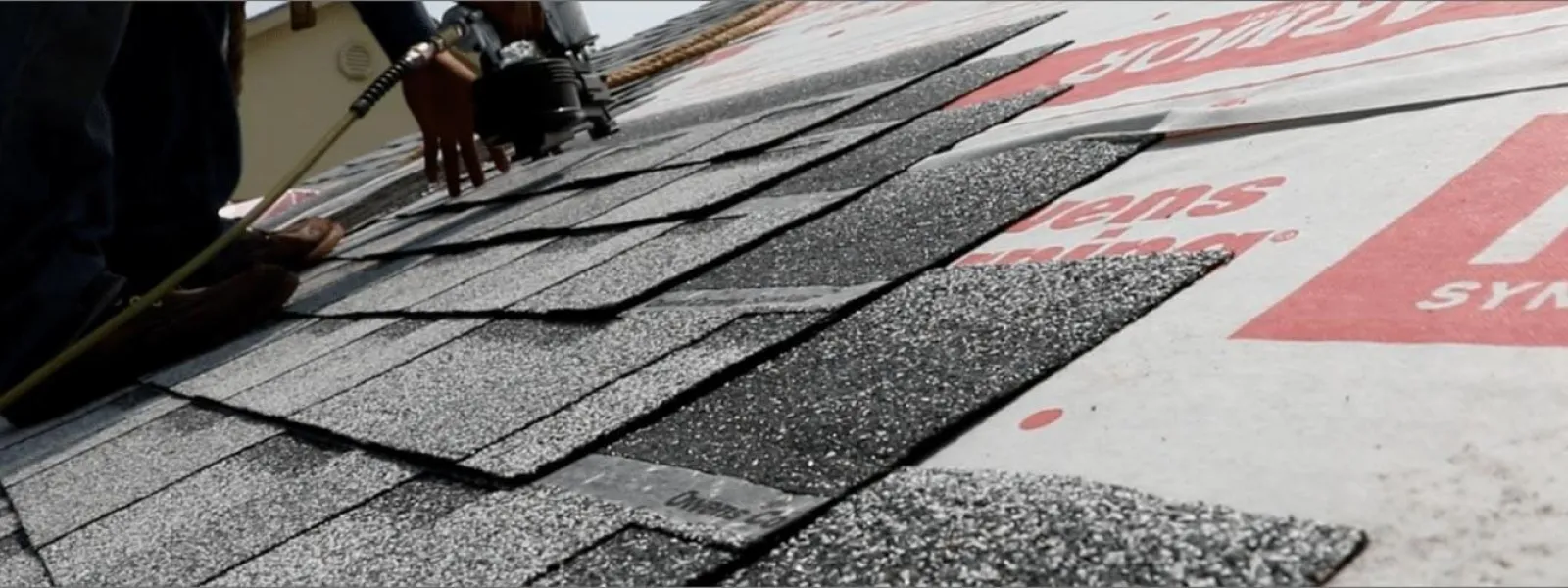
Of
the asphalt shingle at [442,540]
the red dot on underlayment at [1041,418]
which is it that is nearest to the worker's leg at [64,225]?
the asphalt shingle at [442,540]

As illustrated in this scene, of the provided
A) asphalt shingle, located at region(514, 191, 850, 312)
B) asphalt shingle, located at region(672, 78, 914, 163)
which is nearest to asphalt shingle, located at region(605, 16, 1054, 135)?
asphalt shingle, located at region(672, 78, 914, 163)

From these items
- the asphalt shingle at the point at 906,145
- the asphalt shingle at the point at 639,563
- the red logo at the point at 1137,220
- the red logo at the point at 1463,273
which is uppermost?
A: the asphalt shingle at the point at 906,145

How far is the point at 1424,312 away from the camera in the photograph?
1.14 meters

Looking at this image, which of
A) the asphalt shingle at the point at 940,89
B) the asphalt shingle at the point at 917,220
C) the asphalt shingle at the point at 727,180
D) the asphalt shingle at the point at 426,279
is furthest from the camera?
the asphalt shingle at the point at 940,89

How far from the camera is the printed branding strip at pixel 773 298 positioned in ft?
5.18

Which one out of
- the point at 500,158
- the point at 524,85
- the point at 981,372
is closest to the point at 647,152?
the point at 524,85

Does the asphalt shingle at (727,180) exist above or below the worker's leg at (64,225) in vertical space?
below

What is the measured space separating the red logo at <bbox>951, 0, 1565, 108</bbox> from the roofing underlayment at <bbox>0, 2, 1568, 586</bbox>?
0.05ft

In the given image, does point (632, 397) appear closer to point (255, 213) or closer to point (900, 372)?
point (900, 372)

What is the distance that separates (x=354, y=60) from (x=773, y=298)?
12582 millimetres

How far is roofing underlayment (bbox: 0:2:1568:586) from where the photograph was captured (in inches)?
35.6

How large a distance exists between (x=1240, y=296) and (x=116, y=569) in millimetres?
1185

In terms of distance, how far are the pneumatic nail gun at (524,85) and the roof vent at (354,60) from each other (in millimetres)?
9965

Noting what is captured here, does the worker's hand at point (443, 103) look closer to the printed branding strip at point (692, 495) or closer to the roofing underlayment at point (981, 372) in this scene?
the roofing underlayment at point (981, 372)
